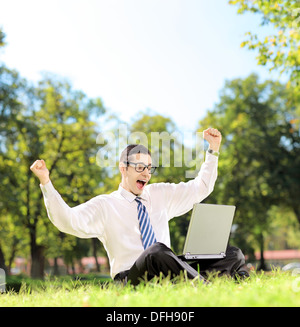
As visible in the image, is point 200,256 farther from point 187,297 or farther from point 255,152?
point 255,152

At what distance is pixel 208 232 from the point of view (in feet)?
16.3

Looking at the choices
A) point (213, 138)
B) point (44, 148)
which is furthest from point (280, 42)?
point (44, 148)

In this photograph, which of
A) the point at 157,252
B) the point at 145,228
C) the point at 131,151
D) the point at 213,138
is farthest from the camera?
the point at 213,138

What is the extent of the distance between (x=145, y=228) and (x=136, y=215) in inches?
8.1

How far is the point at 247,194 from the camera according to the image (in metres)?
Result: 30.7

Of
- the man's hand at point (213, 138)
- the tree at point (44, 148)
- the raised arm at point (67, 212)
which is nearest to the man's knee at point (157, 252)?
the raised arm at point (67, 212)

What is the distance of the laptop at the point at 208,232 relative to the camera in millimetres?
4797

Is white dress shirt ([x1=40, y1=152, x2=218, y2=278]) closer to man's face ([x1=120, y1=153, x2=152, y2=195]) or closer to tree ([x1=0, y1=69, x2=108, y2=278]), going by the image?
man's face ([x1=120, y1=153, x2=152, y2=195])

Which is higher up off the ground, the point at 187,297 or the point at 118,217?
the point at 118,217

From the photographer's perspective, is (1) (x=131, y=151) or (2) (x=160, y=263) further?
(1) (x=131, y=151)

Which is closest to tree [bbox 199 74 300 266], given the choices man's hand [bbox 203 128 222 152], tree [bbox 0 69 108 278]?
tree [bbox 0 69 108 278]
